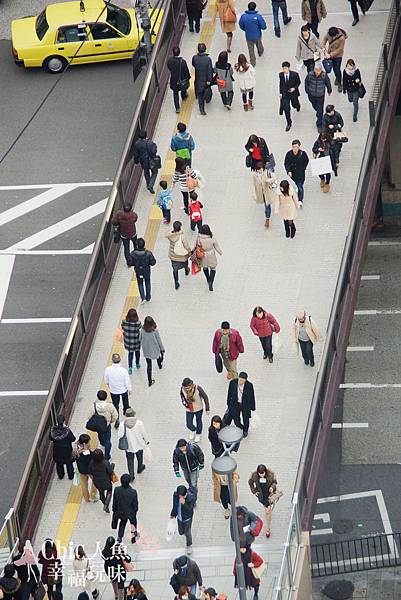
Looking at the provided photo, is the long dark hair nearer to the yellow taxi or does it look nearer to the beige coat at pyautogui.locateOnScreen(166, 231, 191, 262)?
the beige coat at pyautogui.locateOnScreen(166, 231, 191, 262)

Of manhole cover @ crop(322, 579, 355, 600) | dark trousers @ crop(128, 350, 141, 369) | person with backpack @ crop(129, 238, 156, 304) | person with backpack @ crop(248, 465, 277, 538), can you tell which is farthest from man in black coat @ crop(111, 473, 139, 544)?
manhole cover @ crop(322, 579, 355, 600)

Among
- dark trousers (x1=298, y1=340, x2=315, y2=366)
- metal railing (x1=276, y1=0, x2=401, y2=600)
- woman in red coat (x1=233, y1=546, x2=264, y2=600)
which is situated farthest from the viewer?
dark trousers (x1=298, y1=340, x2=315, y2=366)

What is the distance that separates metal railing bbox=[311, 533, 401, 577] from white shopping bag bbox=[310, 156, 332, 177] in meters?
7.03

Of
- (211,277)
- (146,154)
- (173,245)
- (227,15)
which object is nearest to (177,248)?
(173,245)

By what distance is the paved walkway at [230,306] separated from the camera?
28.9 meters

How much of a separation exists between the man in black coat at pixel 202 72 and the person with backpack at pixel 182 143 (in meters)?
2.20

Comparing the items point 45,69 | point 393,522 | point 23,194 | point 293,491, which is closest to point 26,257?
point 23,194

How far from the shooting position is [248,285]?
110 ft

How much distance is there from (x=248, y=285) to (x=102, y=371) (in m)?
3.50

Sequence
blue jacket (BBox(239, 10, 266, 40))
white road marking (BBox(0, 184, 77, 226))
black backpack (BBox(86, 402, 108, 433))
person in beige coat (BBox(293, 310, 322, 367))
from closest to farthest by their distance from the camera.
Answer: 1. black backpack (BBox(86, 402, 108, 433))
2. person in beige coat (BBox(293, 310, 322, 367))
3. blue jacket (BBox(239, 10, 266, 40))
4. white road marking (BBox(0, 184, 77, 226))

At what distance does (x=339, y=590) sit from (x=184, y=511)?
6.11m

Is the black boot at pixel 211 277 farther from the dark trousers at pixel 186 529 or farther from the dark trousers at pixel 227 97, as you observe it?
the dark trousers at pixel 186 529

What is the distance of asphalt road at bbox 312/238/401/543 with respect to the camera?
113 feet

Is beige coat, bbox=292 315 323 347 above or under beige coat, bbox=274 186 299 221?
under
